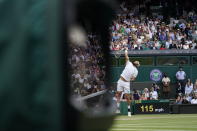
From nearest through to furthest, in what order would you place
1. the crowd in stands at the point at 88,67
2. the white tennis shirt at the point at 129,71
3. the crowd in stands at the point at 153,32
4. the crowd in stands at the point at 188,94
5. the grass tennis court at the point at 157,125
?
the crowd in stands at the point at 88,67
the grass tennis court at the point at 157,125
the white tennis shirt at the point at 129,71
the crowd in stands at the point at 188,94
the crowd in stands at the point at 153,32

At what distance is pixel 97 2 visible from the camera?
2016mm

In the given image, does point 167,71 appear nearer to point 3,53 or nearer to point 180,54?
point 180,54

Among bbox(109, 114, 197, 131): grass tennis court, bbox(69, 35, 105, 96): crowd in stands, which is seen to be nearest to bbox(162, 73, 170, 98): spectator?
bbox(109, 114, 197, 131): grass tennis court

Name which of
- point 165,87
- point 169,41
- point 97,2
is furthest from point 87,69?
point 169,41

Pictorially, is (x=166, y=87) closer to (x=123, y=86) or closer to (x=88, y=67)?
(x=123, y=86)

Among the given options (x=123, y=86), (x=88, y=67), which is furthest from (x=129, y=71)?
(x=88, y=67)

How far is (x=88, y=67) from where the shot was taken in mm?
2508

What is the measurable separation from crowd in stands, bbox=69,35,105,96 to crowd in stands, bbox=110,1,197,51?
2157cm

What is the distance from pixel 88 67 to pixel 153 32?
25.8 m

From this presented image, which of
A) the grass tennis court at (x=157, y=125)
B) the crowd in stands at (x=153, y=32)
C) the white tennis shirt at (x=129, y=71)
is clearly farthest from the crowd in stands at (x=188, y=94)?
the grass tennis court at (x=157, y=125)

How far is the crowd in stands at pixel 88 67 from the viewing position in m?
2.23

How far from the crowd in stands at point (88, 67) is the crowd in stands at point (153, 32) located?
70.8 ft

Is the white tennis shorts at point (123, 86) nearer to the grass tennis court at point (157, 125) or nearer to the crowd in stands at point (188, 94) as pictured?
the grass tennis court at point (157, 125)

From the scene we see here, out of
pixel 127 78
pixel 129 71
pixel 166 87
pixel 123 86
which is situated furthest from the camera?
pixel 166 87
